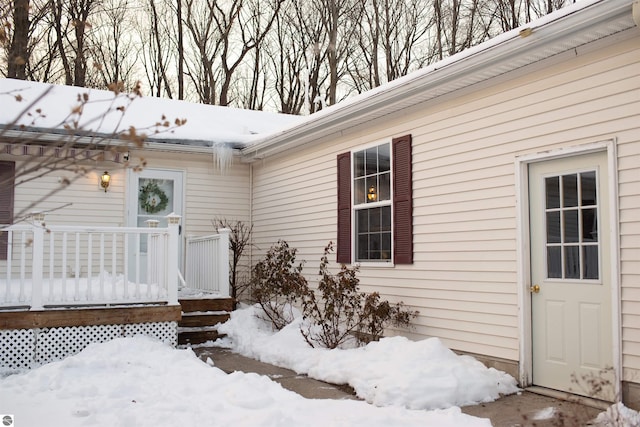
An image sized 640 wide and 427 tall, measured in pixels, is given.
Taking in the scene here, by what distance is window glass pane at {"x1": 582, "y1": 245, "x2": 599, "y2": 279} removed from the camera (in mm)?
5043

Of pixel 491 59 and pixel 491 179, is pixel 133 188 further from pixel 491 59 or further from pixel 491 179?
pixel 491 59

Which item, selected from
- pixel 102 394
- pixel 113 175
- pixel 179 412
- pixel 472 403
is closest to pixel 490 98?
pixel 472 403

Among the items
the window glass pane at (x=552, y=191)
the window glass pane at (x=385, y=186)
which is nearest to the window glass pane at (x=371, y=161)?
the window glass pane at (x=385, y=186)

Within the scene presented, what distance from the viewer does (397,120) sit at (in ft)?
24.1

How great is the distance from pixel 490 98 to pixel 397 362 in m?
2.71

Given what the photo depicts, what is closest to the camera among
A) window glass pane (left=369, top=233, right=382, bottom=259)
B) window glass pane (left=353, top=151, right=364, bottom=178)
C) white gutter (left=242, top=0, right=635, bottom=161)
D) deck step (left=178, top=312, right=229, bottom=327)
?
white gutter (left=242, top=0, right=635, bottom=161)

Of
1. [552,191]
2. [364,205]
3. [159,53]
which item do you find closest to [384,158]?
[364,205]

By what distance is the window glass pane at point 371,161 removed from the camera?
7.74 meters

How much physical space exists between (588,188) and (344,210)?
145 inches

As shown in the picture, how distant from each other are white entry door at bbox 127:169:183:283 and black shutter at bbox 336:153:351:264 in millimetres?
3385

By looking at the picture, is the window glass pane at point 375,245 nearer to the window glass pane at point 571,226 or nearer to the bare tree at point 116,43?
the window glass pane at point 571,226

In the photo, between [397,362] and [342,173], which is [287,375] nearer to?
[397,362]

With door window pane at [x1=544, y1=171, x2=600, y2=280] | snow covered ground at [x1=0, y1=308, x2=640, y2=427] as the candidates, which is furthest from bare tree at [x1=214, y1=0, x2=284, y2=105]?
door window pane at [x1=544, y1=171, x2=600, y2=280]

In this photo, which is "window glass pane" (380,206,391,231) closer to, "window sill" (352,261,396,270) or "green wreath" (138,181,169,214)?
"window sill" (352,261,396,270)
